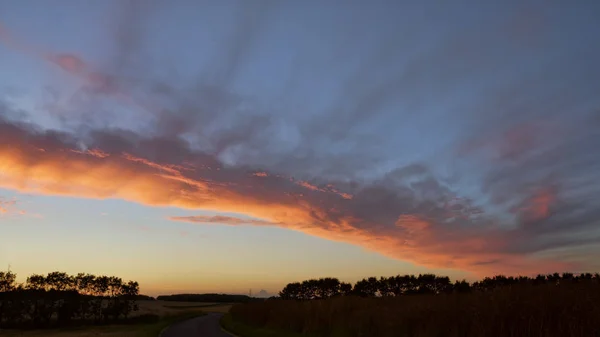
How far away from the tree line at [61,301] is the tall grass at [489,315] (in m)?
93.2

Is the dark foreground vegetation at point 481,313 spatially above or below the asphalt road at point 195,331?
above

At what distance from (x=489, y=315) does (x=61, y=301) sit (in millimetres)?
109966

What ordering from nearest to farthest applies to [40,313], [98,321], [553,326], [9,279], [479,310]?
1. [553,326]
2. [479,310]
3. [40,313]
4. [98,321]
5. [9,279]

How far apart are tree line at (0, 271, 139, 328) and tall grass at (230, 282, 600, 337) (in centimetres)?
9315

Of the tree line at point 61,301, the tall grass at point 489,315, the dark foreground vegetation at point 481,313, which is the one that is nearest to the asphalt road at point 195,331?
the dark foreground vegetation at point 481,313

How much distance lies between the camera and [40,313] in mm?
92812

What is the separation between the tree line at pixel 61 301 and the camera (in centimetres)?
9150

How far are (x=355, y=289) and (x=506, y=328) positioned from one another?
91.5 m

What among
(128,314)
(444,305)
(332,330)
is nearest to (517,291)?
(444,305)

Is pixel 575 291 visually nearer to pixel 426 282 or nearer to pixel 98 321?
pixel 426 282

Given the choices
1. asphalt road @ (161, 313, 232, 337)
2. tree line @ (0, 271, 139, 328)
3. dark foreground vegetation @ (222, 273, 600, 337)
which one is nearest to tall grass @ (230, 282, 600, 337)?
dark foreground vegetation @ (222, 273, 600, 337)

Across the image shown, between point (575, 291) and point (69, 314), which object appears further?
point (69, 314)

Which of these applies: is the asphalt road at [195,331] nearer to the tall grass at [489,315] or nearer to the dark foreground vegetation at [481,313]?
the dark foreground vegetation at [481,313]

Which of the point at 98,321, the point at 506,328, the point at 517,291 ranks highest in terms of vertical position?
the point at 517,291
